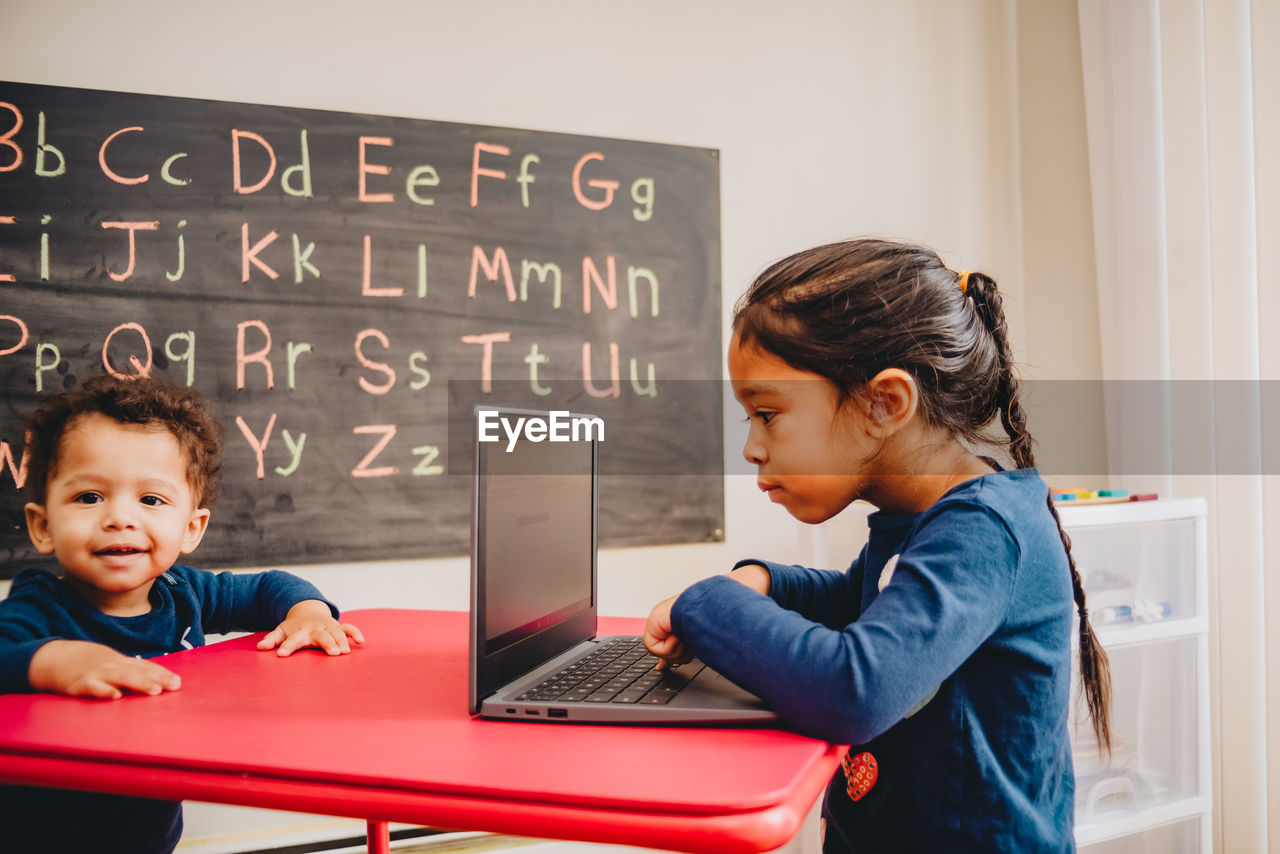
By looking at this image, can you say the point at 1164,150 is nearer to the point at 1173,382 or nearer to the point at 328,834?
the point at 1173,382

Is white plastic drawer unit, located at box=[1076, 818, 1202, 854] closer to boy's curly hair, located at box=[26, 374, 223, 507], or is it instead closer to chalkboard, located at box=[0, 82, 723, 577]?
chalkboard, located at box=[0, 82, 723, 577]

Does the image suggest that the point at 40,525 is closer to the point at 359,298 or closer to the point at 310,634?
the point at 310,634

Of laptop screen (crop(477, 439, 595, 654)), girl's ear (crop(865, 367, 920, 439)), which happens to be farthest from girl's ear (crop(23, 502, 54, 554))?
girl's ear (crop(865, 367, 920, 439))

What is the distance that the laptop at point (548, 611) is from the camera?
2.24ft

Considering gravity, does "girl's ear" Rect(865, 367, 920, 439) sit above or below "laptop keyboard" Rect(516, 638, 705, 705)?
above

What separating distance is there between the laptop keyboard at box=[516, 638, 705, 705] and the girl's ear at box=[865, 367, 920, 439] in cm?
29

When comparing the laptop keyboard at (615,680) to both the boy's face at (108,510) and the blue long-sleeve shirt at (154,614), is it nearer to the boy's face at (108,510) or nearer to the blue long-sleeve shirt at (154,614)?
the blue long-sleeve shirt at (154,614)

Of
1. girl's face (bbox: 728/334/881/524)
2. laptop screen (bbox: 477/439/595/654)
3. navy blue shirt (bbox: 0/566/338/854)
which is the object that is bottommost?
navy blue shirt (bbox: 0/566/338/854)

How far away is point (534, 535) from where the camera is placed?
0.83 m

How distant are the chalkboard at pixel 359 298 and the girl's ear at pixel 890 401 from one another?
1252mm

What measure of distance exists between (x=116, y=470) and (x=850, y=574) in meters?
0.88

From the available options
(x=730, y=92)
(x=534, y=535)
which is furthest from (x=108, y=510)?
(x=730, y=92)

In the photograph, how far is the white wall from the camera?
1814 millimetres

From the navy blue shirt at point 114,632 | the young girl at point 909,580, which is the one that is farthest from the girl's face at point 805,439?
the navy blue shirt at point 114,632
